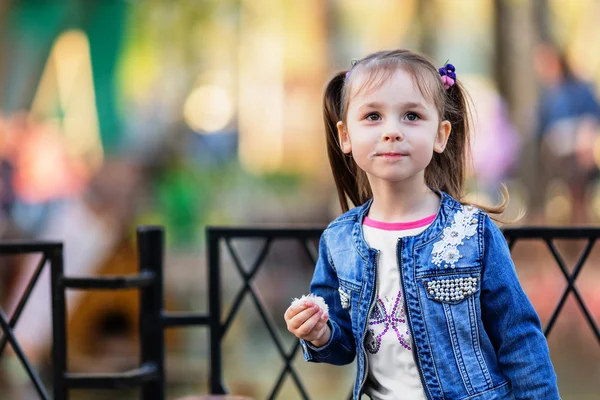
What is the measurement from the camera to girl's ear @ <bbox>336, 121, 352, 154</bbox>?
2377 millimetres

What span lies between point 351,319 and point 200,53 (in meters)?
7.25

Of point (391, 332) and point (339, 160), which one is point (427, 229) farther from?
point (339, 160)

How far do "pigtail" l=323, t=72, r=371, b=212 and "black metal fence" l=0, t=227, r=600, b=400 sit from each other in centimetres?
62

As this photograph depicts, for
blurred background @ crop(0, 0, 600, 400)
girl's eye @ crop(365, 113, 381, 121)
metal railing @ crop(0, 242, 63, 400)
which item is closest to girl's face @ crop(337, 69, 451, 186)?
girl's eye @ crop(365, 113, 381, 121)

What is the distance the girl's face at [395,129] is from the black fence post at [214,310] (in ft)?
3.94

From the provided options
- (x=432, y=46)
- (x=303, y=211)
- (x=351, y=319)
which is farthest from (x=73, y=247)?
(x=351, y=319)

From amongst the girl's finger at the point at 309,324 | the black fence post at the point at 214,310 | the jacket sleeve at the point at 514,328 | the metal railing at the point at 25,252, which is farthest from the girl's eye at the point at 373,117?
the metal railing at the point at 25,252

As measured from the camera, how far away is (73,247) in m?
8.34

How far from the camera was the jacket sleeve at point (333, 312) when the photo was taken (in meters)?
2.40

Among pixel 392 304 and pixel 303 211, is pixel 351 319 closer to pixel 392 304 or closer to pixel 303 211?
pixel 392 304

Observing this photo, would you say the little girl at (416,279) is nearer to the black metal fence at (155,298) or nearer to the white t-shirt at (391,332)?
the white t-shirt at (391,332)

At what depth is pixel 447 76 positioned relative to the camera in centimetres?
235

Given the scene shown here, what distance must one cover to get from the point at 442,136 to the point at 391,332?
0.49 meters

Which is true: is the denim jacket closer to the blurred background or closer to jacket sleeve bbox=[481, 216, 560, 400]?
jacket sleeve bbox=[481, 216, 560, 400]
